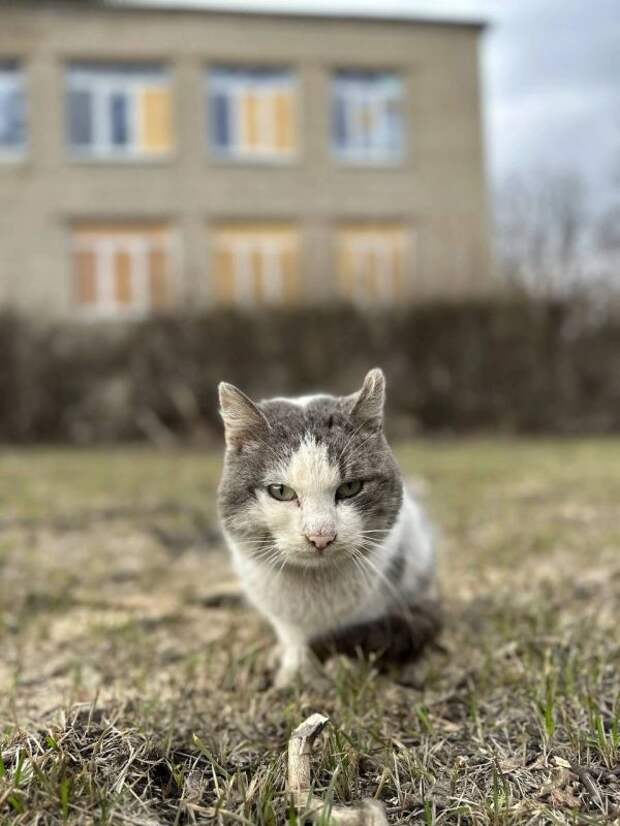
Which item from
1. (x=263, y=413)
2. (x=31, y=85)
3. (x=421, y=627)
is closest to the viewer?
(x=263, y=413)

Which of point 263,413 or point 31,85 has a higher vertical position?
point 31,85

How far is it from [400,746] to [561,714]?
0.38 m

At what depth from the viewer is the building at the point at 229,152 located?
605 inches

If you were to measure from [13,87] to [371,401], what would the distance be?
1653 centimetres

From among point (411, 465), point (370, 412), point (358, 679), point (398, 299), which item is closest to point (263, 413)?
point (370, 412)

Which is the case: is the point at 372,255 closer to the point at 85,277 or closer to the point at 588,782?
the point at 85,277

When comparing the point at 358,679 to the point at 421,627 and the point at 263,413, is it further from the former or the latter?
the point at 263,413

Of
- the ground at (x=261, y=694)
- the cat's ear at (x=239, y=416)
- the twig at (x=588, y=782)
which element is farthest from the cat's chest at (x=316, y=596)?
the twig at (x=588, y=782)

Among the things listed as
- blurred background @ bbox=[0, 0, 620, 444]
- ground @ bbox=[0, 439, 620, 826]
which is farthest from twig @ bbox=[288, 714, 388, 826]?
blurred background @ bbox=[0, 0, 620, 444]

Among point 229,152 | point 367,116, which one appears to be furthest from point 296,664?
point 367,116

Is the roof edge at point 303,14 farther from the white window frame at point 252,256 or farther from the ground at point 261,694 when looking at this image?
the ground at point 261,694

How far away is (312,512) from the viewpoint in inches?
70.0

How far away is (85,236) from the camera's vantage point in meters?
15.8

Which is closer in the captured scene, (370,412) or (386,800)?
(386,800)
